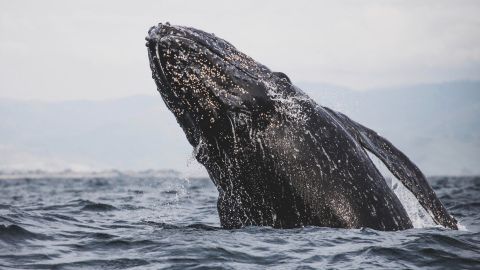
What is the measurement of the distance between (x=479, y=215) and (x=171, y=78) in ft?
29.2

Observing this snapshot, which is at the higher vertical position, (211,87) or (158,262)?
(211,87)

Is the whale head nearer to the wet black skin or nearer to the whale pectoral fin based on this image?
the wet black skin

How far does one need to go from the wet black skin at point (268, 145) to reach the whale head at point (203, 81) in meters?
0.01

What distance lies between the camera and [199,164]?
915 centimetres

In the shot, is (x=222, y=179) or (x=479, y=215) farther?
(x=479, y=215)

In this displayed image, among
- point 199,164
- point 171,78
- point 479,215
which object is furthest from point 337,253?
point 479,215

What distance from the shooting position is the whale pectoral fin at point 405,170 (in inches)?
330

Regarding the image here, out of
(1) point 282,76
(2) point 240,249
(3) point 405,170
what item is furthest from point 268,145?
(3) point 405,170

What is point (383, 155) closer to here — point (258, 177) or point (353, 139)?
point (353, 139)

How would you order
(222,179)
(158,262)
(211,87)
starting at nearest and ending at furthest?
(158,262) → (211,87) → (222,179)

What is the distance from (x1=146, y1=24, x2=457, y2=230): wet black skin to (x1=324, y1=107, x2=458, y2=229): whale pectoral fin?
1 cm

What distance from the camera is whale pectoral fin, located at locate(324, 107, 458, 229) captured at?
27.5 feet

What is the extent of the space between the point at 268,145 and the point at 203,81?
114 cm

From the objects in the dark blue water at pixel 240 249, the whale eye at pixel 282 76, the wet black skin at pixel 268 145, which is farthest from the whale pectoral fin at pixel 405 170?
the whale eye at pixel 282 76
